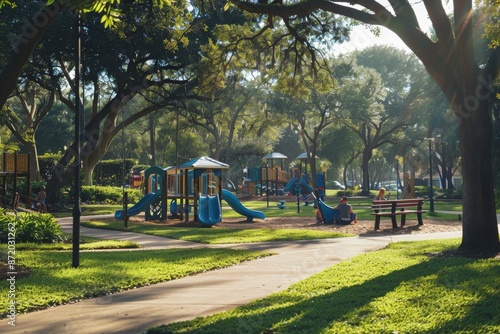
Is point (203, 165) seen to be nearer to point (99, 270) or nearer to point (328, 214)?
point (328, 214)

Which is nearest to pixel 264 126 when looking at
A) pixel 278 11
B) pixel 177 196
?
pixel 177 196

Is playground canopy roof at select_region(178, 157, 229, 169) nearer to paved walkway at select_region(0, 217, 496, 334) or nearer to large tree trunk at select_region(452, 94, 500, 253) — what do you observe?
paved walkway at select_region(0, 217, 496, 334)

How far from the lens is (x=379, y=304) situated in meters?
7.83

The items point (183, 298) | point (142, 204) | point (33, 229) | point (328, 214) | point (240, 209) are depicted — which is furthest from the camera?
point (142, 204)

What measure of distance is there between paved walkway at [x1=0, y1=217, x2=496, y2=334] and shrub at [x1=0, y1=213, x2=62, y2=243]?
6.50 meters

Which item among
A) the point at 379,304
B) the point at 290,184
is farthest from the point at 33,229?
the point at 290,184

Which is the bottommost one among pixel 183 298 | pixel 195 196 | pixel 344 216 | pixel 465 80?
pixel 183 298

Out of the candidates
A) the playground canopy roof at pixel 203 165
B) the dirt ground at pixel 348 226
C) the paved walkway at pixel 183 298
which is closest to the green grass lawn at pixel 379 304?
the paved walkway at pixel 183 298

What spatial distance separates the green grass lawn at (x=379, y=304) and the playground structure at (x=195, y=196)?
1374 centimetres

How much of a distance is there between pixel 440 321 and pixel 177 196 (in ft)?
70.9

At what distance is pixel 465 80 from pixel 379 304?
726 centimetres

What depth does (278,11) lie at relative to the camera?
46.2 ft

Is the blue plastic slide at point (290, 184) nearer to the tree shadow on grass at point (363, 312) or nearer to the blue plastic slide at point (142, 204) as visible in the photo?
the blue plastic slide at point (142, 204)

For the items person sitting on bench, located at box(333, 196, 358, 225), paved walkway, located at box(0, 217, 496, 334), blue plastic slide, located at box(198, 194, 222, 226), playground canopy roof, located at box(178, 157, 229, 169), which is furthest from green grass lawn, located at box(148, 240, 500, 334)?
Answer: playground canopy roof, located at box(178, 157, 229, 169)
